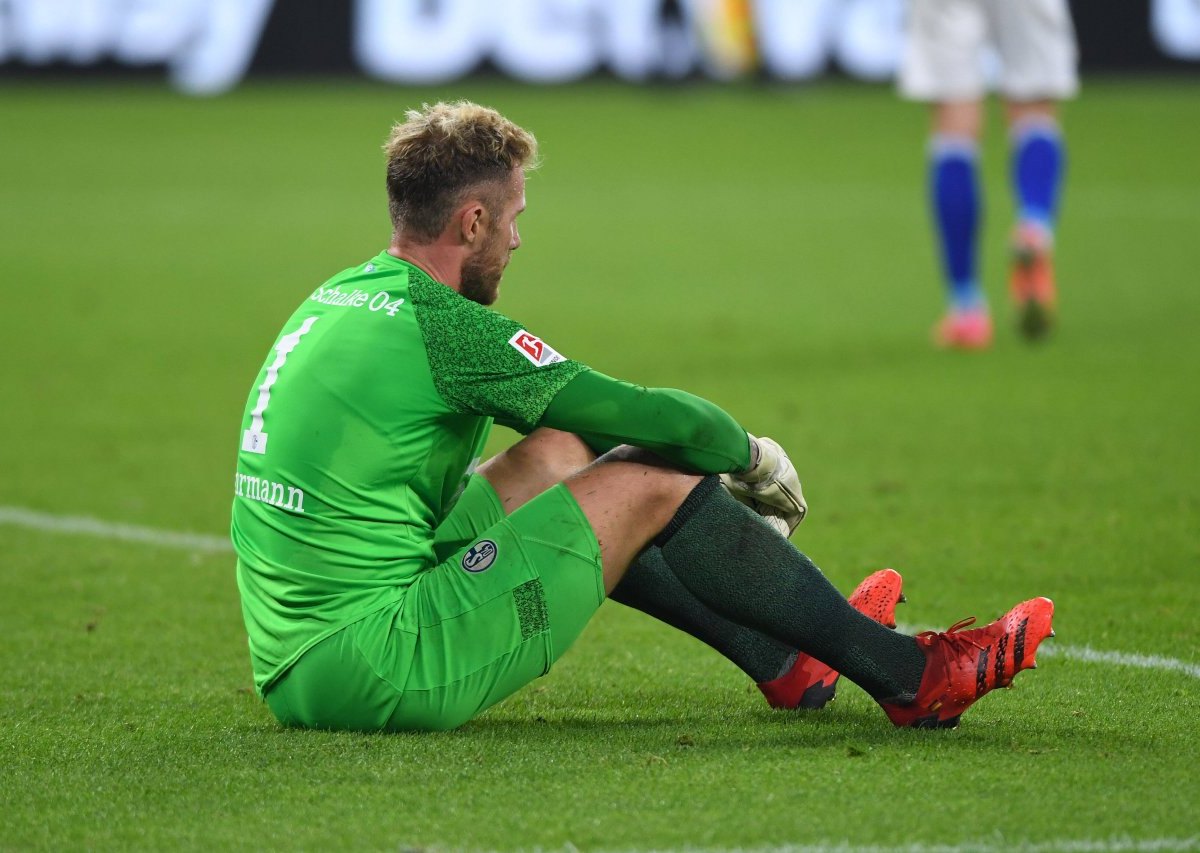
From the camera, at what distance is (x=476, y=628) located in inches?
137

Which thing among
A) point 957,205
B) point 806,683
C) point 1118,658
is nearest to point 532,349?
point 806,683

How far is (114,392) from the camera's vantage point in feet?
27.4

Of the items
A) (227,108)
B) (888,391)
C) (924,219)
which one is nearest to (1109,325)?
(888,391)

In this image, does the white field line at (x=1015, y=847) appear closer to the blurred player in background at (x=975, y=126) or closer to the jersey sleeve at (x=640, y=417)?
the jersey sleeve at (x=640, y=417)

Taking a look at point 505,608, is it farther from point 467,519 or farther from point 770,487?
point 770,487

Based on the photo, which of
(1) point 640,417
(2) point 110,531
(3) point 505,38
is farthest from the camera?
(3) point 505,38

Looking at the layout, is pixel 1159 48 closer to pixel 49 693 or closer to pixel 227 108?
pixel 227 108

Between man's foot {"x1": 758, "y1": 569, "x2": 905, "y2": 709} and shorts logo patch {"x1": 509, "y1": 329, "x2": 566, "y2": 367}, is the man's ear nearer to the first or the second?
shorts logo patch {"x1": 509, "y1": 329, "x2": 566, "y2": 367}

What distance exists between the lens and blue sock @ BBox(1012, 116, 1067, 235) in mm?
8938

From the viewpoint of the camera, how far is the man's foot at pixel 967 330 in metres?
9.11

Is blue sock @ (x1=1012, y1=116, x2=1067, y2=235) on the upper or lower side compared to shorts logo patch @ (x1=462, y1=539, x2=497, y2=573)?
lower

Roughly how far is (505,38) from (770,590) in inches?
623

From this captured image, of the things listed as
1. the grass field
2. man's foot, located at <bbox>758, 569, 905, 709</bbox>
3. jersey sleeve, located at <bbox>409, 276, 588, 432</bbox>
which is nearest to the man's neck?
jersey sleeve, located at <bbox>409, 276, 588, 432</bbox>

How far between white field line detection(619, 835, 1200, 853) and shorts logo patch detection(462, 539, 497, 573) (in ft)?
2.55
